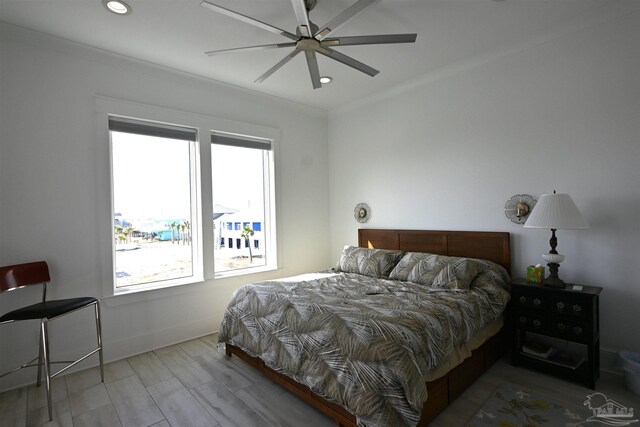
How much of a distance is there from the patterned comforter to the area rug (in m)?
0.44

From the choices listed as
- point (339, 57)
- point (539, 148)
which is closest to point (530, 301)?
point (539, 148)

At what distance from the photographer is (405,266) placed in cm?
320

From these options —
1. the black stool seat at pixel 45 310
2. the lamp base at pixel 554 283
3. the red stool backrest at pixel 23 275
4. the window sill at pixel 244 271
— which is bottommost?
the window sill at pixel 244 271

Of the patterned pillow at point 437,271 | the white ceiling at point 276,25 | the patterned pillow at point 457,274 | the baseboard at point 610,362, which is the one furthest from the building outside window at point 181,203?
the baseboard at point 610,362

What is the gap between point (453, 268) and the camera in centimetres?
282

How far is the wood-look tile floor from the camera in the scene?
207cm

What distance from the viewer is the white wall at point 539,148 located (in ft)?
8.14

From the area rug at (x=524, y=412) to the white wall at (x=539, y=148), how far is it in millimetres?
908

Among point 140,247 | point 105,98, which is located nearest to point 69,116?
point 105,98

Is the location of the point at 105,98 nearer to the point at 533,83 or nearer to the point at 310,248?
the point at 310,248

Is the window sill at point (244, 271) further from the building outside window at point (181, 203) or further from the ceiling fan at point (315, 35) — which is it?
the ceiling fan at point (315, 35)

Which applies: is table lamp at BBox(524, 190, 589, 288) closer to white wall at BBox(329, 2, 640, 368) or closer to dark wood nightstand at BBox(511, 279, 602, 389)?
dark wood nightstand at BBox(511, 279, 602, 389)

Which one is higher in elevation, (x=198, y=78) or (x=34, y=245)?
(x=198, y=78)

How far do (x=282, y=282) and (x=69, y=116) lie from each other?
2.38m
